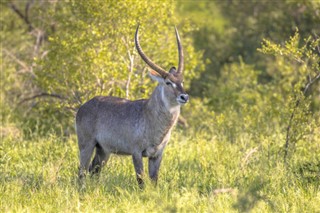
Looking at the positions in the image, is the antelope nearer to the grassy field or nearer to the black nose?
the black nose

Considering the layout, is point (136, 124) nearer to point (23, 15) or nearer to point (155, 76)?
point (155, 76)

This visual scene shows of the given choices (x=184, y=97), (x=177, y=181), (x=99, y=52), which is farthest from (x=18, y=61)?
(x=184, y=97)

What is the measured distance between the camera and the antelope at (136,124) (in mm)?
8164

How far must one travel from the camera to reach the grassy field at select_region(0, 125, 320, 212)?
7.00 meters

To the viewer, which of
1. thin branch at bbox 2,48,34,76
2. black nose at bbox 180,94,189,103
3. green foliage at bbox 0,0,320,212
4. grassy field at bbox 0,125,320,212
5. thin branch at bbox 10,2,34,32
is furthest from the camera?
thin branch at bbox 10,2,34,32

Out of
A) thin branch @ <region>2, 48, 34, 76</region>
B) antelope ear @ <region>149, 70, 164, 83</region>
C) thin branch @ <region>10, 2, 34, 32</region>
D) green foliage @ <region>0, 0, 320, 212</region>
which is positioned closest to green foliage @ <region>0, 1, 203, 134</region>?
green foliage @ <region>0, 0, 320, 212</region>

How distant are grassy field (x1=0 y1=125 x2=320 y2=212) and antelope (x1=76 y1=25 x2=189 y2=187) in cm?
22

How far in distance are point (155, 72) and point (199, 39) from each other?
36.0ft

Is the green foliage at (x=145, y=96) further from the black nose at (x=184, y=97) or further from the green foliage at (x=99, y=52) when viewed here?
the black nose at (x=184, y=97)

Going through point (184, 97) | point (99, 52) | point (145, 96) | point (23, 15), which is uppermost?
point (184, 97)

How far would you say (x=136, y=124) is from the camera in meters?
8.34

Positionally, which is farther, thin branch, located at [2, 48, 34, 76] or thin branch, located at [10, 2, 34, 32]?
thin branch, located at [10, 2, 34, 32]

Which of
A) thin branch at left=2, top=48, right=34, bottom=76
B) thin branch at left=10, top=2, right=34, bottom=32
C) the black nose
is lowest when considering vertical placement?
thin branch at left=2, top=48, right=34, bottom=76

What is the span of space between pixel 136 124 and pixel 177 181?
29.9 inches
